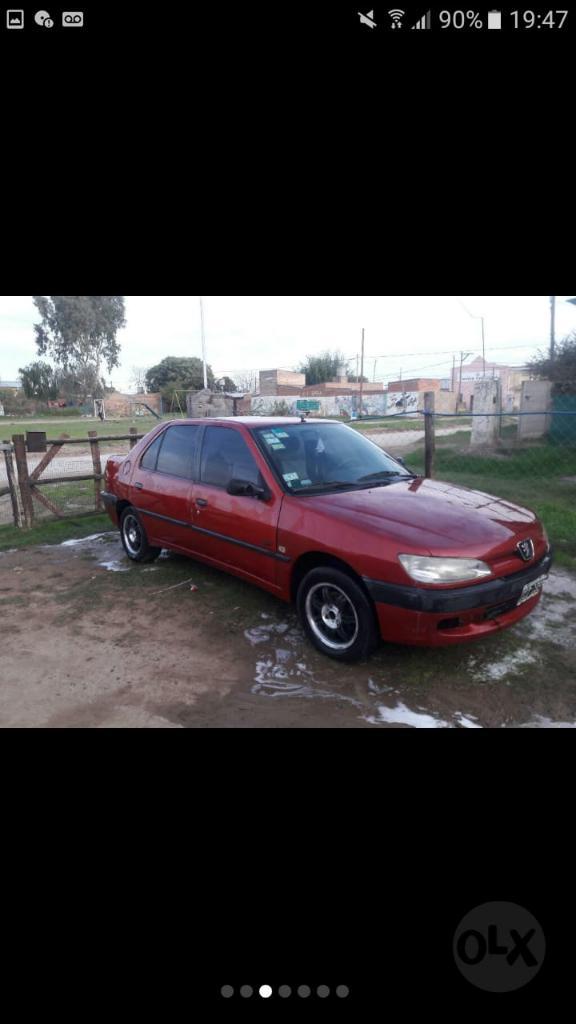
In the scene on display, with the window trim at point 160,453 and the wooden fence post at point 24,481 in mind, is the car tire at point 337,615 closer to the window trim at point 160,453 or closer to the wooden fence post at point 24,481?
the window trim at point 160,453

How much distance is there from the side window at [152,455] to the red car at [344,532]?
0.54 ft

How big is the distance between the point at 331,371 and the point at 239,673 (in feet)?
202

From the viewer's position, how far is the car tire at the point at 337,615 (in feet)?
10.3

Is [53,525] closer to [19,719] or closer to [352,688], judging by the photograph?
[19,719]

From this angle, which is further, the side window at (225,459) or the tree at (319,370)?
the tree at (319,370)

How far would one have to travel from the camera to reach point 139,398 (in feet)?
167

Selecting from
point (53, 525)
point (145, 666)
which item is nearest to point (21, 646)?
point (145, 666)

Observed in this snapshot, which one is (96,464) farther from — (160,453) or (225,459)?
(225,459)

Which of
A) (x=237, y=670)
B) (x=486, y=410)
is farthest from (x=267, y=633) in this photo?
(x=486, y=410)

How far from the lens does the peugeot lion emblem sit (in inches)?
127

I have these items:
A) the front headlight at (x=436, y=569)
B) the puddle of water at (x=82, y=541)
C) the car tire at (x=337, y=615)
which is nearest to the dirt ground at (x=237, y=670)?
the car tire at (x=337, y=615)

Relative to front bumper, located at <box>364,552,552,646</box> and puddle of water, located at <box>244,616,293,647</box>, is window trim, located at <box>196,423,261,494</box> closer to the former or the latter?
puddle of water, located at <box>244,616,293,647</box>

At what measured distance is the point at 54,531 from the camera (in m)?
6.88

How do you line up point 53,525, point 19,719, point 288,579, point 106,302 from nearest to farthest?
point 19,719, point 288,579, point 53,525, point 106,302
